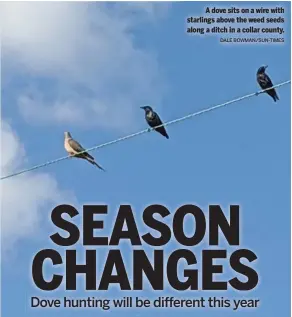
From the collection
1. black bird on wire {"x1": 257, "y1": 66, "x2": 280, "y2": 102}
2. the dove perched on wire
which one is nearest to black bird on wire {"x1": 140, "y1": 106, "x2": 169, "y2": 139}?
the dove perched on wire

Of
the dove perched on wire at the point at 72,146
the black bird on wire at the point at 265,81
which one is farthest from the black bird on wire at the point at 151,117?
the black bird on wire at the point at 265,81

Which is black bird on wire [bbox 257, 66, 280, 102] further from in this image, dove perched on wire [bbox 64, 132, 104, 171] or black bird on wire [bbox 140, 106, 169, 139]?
dove perched on wire [bbox 64, 132, 104, 171]

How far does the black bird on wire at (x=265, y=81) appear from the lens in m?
8.12

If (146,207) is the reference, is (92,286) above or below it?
below

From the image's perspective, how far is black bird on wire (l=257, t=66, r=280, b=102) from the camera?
26.6 ft

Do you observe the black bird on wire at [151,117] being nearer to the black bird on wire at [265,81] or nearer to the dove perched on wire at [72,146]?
the dove perched on wire at [72,146]

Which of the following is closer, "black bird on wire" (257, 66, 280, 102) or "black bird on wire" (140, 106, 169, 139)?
"black bird on wire" (257, 66, 280, 102)

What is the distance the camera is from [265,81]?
818 cm

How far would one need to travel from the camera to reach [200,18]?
8.20 meters

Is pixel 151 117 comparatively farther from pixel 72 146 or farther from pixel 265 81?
pixel 265 81

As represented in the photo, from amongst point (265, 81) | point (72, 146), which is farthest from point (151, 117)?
point (265, 81)

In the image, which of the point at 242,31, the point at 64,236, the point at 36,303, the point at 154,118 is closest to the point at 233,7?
the point at 242,31

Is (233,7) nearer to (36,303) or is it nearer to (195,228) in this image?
(195,228)

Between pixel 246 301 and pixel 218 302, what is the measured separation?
29 centimetres
